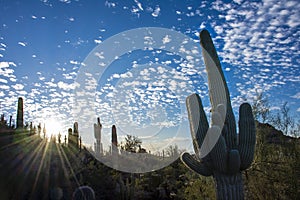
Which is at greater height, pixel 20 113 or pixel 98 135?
pixel 20 113

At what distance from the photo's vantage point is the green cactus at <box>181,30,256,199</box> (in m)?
6.43

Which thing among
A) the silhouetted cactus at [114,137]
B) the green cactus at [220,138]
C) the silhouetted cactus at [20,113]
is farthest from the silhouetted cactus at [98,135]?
the green cactus at [220,138]

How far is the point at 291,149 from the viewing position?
32.8ft

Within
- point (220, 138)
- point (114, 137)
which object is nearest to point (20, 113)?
point (114, 137)

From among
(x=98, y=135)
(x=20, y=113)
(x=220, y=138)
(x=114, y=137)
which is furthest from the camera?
(x=98, y=135)

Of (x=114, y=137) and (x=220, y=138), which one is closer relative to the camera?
(x=220, y=138)

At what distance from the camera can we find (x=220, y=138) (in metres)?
6.41

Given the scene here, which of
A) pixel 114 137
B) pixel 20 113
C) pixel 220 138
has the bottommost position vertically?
pixel 220 138

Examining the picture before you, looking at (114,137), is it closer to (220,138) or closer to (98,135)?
(98,135)

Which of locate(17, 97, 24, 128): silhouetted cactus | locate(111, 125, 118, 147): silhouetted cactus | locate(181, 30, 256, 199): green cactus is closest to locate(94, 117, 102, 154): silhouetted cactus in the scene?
Result: locate(111, 125, 118, 147): silhouetted cactus

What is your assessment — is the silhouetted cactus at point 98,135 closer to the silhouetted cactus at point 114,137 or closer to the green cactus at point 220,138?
the silhouetted cactus at point 114,137

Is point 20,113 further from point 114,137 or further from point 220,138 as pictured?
point 220,138

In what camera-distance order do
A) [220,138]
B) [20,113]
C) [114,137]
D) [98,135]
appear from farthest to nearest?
[98,135]
[114,137]
[20,113]
[220,138]

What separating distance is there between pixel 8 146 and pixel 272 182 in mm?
9774
